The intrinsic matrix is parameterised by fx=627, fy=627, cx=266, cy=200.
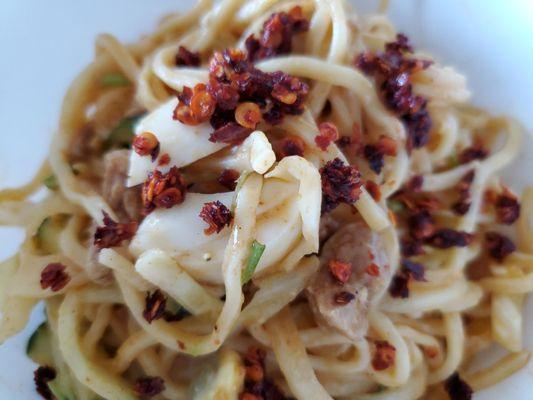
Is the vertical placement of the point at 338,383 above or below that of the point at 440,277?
below

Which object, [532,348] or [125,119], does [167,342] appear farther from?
[532,348]

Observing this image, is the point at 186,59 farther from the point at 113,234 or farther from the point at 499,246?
the point at 499,246

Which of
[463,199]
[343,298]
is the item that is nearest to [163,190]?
[343,298]

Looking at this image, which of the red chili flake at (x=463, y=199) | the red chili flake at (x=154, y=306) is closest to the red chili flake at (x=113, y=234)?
the red chili flake at (x=154, y=306)

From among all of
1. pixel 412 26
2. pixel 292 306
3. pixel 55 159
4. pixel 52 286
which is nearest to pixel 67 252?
pixel 52 286

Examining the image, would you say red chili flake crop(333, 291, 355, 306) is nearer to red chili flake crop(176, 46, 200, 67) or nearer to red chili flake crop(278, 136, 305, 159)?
red chili flake crop(278, 136, 305, 159)
